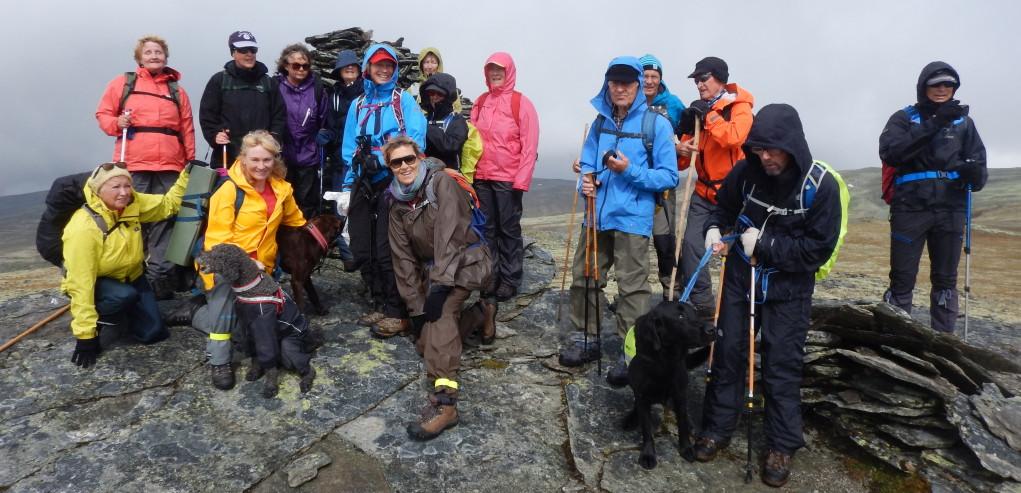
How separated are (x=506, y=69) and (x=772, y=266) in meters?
5.10

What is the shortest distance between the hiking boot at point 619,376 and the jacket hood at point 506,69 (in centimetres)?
458

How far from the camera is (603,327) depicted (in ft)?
25.9

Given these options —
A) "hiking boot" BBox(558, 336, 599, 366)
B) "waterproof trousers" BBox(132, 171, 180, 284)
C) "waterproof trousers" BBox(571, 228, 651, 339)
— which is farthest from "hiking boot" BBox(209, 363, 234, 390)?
"waterproof trousers" BBox(571, 228, 651, 339)

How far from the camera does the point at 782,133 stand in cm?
422

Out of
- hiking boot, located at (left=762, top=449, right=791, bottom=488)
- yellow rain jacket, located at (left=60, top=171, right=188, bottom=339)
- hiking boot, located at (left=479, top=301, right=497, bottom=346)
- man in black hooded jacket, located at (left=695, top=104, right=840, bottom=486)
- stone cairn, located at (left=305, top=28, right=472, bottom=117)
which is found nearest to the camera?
man in black hooded jacket, located at (left=695, top=104, right=840, bottom=486)

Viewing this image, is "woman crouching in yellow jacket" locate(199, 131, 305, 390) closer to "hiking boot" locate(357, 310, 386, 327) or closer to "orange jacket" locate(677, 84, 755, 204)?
"hiking boot" locate(357, 310, 386, 327)

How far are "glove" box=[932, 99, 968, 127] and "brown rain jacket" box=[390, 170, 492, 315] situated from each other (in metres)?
5.74

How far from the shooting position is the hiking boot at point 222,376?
5.80 meters

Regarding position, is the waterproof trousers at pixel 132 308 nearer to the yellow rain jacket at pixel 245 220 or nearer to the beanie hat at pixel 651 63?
the yellow rain jacket at pixel 245 220

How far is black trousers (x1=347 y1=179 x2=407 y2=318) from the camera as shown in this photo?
7211 mm

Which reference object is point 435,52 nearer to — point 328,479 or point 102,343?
point 102,343

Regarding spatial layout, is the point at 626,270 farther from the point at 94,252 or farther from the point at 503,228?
the point at 94,252

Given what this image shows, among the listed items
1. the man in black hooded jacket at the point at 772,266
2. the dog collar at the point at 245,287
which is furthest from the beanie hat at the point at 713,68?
the dog collar at the point at 245,287

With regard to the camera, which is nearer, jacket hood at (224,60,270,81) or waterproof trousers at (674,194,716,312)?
waterproof trousers at (674,194,716,312)
